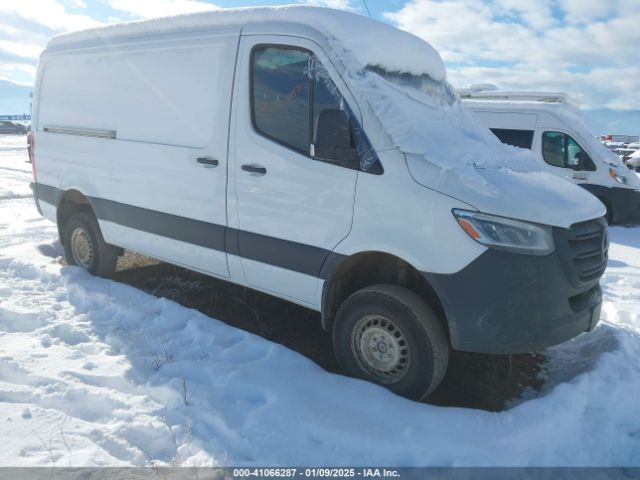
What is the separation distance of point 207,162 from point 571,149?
28.1 ft

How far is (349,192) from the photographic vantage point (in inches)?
132

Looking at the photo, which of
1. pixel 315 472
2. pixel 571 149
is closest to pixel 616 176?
pixel 571 149

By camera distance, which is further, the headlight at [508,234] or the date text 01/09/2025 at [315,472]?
the headlight at [508,234]

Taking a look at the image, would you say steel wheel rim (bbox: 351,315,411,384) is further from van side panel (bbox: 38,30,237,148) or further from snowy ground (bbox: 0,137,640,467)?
van side panel (bbox: 38,30,237,148)

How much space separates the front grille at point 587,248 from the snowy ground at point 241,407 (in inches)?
28.3

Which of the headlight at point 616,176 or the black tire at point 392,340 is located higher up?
the headlight at point 616,176

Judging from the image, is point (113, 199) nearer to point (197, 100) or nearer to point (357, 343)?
point (197, 100)

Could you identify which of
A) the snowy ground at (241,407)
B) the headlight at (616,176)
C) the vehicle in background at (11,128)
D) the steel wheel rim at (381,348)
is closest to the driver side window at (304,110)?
the steel wheel rim at (381,348)

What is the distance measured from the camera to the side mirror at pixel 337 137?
327 centimetres

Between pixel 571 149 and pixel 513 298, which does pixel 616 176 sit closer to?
pixel 571 149

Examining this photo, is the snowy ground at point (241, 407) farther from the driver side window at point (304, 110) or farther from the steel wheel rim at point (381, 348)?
the driver side window at point (304, 110)

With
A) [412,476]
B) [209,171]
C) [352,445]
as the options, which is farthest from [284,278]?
[412,476]

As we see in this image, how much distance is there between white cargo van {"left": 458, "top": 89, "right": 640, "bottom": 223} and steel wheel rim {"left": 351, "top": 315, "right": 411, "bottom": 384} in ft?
26.4

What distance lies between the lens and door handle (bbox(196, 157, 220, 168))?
13.2 feet
